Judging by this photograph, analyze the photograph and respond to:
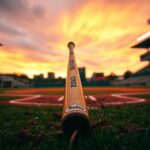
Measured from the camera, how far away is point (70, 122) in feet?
4.52

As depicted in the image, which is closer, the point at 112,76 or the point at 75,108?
the point at 75,108

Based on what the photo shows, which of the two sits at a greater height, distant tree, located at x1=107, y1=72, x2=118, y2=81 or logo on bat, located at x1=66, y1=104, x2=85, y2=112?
distant tree, located at x1=107, y1=72, x2=118, y2=81

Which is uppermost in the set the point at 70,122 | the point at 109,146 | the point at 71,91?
the point at 71,91

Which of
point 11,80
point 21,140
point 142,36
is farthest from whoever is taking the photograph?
point 11,80

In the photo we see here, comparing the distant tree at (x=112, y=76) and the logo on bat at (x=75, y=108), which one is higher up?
the distant tree at (x=112, y=76)

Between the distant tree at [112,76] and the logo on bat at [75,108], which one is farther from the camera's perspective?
the distant tree at [112,76]

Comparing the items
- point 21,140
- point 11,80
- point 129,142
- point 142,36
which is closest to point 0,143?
point 21,140

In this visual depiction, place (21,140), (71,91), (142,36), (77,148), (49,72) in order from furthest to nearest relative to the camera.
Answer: (49,72)
(142,36)
(71,91)
(21,140)
(77,148)

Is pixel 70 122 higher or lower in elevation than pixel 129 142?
higher

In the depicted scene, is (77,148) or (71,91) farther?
(71,91)

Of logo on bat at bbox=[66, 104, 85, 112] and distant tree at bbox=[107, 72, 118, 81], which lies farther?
distant tree at bbox=[107, 72, 118, 81]

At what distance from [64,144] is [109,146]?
39 cm

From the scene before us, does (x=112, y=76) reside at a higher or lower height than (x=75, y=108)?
higher

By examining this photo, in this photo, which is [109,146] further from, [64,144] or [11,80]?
[11,80]
